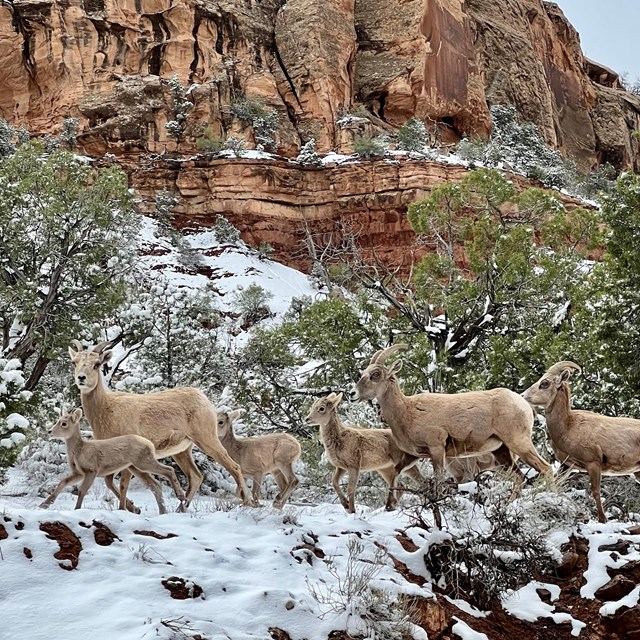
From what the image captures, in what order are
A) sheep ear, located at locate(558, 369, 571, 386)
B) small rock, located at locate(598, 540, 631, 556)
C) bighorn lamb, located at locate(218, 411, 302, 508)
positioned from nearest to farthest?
small rock, located at locate(598, 540, 631, 556)
sheep ear, located at locate(558, 369, 571, 386)
bighorn lamb, located at locate(218, 411, 302, 508)

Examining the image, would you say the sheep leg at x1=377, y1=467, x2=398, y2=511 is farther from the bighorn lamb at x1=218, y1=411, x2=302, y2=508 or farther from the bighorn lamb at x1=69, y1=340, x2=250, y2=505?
the bighorn lamb at x1=69, y1=340, x2=250, y2=505

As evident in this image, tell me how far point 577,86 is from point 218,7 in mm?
39595

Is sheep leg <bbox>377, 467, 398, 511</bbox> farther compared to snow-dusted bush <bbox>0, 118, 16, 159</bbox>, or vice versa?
snow-dusted bush <bbox>0, 118, 16, 159</bbox>

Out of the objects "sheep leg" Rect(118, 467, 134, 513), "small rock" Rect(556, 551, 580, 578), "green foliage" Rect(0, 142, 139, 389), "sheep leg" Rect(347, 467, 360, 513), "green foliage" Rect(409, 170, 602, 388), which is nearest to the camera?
"small rock" Rect(556, 551, 580, 578)

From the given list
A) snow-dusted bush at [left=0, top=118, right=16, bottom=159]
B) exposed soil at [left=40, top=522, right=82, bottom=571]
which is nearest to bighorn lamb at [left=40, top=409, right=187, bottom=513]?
exposed soil at [left=40, top=522, right=82, bottom=571]

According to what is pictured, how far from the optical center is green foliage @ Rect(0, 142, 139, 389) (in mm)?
19750

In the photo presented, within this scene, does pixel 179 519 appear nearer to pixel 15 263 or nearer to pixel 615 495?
pixel 615 495

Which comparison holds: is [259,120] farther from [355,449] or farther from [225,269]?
[355,449]

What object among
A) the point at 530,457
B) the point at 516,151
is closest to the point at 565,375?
the point at 530,457

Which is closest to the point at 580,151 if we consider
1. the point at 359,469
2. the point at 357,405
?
the point at 357,405

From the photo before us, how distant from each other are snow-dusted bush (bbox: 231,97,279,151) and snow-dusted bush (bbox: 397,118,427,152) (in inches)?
328

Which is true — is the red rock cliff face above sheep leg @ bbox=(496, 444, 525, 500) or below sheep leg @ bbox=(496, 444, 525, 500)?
above

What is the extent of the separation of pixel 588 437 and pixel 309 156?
147 feet

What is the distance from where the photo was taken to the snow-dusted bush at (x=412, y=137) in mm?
52438
